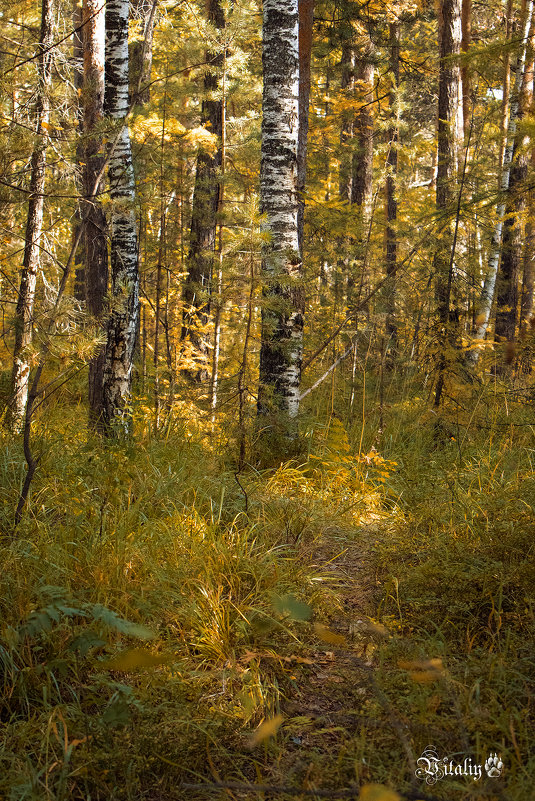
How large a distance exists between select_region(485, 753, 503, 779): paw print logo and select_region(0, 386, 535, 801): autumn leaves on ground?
0.08ft

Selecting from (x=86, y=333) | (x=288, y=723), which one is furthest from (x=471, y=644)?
(x=86, y=333)

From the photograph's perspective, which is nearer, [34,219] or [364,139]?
[34,219]

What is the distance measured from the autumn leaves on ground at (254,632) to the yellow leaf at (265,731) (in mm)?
12

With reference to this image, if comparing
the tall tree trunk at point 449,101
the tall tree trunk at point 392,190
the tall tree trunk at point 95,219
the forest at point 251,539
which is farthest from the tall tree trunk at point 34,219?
the tall tree trunk at point 449,101

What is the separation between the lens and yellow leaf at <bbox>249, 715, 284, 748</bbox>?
6.66 ft

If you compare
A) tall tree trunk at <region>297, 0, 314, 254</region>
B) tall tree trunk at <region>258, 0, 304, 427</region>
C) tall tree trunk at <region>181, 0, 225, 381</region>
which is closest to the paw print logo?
tall tree trunk at <region>258, 0, 304, 427</region>

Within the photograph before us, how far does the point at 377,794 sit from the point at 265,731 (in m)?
0.50

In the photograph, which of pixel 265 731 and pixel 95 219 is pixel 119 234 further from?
pixel 265 731

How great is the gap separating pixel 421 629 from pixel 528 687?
1.88 feet

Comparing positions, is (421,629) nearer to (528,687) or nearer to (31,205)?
(528,687)

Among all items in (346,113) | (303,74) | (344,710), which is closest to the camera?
(344,710)

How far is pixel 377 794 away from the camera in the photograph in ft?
5.43

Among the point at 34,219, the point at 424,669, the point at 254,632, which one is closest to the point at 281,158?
the point at 34,219

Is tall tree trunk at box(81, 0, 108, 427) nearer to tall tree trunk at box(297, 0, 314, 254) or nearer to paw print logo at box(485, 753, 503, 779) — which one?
tall tree trunk at box(297, 0, 314, 254)
